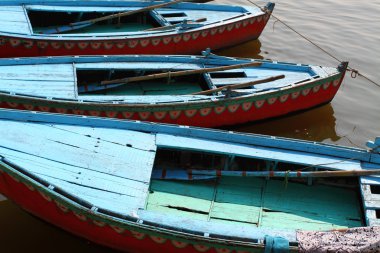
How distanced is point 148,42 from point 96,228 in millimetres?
6513

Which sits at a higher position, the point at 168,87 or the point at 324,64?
the point at 324,64

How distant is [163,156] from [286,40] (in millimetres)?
8821

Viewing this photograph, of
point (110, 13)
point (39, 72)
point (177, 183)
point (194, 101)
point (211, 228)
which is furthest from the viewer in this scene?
point (110, 13)

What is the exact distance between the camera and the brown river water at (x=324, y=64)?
339 inches

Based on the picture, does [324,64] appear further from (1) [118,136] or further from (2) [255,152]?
(1) [118,136]

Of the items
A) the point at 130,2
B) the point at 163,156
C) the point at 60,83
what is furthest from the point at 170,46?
the point at 163,156

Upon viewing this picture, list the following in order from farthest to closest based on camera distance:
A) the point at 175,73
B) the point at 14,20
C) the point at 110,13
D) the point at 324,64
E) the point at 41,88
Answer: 1. the point at 324,64
2. the point at 110,13
3. the point at 14,20
4. the point at 175,73
5. the point at 41,88

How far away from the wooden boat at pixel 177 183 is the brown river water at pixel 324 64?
1.12m

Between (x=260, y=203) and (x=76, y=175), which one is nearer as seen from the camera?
(x=76, y=175)

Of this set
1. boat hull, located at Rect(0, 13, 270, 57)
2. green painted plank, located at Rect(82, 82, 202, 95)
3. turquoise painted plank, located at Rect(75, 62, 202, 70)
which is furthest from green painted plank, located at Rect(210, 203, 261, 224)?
boat hull, located at Rect(0, 13, 270, 57)

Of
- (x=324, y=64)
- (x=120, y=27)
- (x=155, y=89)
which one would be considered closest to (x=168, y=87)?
(x=155, y=89)

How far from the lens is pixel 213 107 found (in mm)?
10406

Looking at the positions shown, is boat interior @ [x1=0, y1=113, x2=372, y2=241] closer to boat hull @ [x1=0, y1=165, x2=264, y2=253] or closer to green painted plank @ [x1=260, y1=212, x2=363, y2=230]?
green painted plank @ [x1=260, y1=212, x2=363, y2=230]

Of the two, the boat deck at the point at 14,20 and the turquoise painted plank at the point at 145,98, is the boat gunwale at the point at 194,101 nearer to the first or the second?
the turquoise painted plank at the point at 145,98
